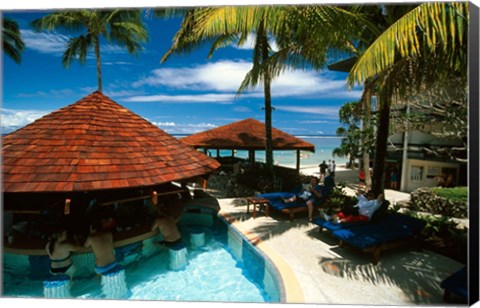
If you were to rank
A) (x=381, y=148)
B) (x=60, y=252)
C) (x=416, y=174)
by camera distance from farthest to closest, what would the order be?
(x=416, y=174)
(x=381, y=148)
(x=60, y=252)

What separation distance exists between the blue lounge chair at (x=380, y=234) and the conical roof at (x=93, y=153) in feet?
12.0

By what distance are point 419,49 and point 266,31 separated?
5127 mm

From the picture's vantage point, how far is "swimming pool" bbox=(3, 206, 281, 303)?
4836 millimetres

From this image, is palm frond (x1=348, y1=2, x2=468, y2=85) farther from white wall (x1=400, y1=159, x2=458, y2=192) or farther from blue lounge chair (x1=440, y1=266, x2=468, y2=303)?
white wall (x1=400, y1=159, x2=458, y2=192)

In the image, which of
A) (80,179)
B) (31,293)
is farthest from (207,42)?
(31,293)

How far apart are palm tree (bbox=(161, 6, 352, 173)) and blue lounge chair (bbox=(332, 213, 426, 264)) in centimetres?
428

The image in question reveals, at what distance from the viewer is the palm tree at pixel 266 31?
466 cm

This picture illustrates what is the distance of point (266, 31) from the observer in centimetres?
840

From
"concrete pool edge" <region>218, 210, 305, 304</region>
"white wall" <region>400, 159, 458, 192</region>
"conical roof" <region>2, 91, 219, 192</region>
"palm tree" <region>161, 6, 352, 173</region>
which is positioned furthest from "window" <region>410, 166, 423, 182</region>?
"conical roof" <region>2, 91, 219, 192</region>

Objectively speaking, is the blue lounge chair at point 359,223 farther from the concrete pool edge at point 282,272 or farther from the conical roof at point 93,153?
the conical roof at point 93,153

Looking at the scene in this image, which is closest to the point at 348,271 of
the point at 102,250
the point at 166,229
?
the point at 166,229

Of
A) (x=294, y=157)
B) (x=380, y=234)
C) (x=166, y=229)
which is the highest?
(x=294, y=157)

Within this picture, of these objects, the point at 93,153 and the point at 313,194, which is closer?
the point at 93,153

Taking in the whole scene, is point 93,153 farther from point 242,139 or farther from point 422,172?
point 422,172
